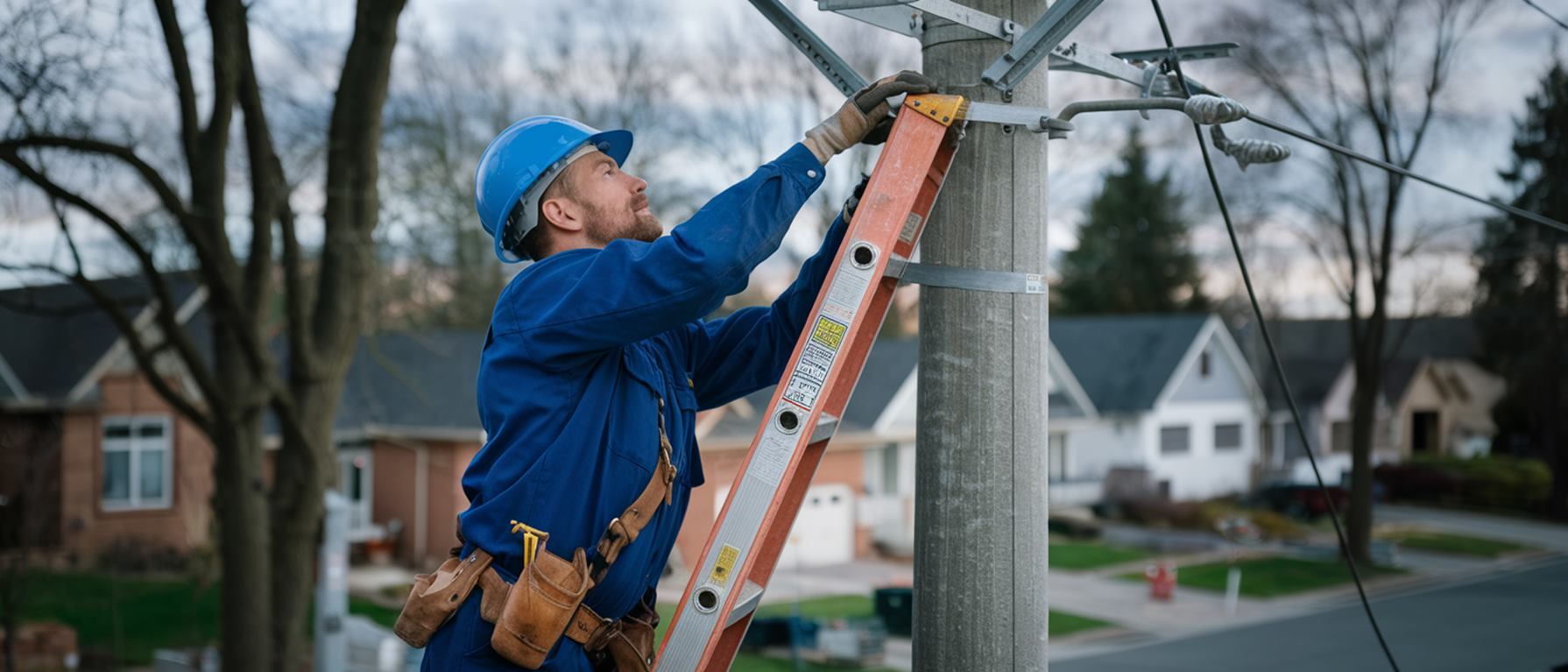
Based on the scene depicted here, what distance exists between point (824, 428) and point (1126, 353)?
129 feet

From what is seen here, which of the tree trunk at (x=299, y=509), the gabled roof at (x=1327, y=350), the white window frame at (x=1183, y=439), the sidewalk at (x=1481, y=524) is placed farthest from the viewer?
the gabled roof at (x=1327, y=350)

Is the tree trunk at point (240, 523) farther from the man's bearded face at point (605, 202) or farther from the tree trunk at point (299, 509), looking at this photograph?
the man's bearded face at point (605, 202)

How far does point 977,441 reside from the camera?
2.83m

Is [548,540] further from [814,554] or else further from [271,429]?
[271,429]

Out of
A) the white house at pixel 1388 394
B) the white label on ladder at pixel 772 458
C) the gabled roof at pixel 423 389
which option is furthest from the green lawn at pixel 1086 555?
the white label on ladder at pixel 772 458

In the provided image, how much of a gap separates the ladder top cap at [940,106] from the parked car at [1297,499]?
114ft

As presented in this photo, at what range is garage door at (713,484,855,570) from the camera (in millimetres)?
27453

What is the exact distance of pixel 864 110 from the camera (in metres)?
2.78

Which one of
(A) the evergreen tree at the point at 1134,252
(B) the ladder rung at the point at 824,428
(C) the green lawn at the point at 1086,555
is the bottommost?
(C) the green lawn at the point at 1086,555

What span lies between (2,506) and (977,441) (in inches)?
1083

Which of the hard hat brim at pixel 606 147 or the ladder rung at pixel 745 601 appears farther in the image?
the hard hat brim at pixel 606 147

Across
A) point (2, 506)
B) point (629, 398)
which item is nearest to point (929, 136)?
point (629, 398)

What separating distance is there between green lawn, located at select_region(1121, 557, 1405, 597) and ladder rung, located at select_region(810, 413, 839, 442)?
2434 centimetres

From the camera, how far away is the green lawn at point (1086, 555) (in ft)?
92.3
